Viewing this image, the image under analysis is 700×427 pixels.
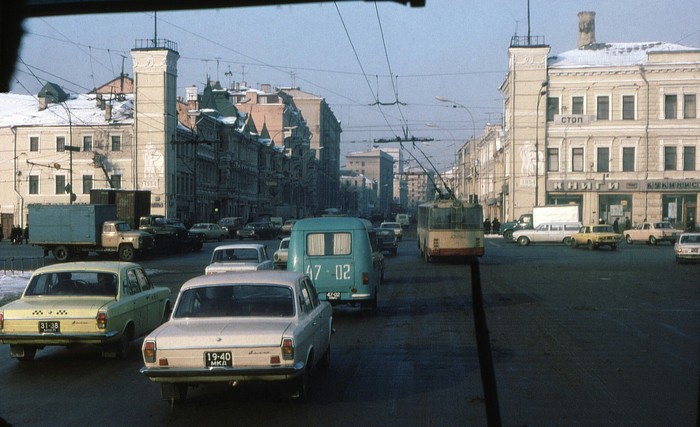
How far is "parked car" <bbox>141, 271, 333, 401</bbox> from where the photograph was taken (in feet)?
26.0

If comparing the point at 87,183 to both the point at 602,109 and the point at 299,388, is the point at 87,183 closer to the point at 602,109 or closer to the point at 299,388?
the point at 602,109

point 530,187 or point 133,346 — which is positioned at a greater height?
point 530,187

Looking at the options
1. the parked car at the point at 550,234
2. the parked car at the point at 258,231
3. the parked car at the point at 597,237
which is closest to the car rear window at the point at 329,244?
the parked car at the point at 597,237

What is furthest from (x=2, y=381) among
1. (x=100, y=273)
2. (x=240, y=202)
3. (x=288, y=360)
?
(x=240, y=202)

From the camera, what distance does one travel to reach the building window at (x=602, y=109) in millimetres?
64750

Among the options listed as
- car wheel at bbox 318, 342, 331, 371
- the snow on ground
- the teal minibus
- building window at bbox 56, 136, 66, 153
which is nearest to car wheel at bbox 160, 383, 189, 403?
car wheel at bbox 318, 342, 331, 371

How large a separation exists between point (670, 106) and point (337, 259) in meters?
54.2

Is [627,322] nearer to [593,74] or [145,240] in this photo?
[145,240]

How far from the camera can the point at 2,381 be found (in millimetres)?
9922

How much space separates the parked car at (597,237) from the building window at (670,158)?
56.9ft

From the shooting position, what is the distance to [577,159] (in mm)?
65875

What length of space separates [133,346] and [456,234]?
23122 mm

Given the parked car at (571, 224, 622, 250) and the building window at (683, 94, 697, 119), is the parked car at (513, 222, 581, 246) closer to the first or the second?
the parked car at (571, 224, 622, 250)

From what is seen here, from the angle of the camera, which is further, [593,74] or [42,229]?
[593,74]
